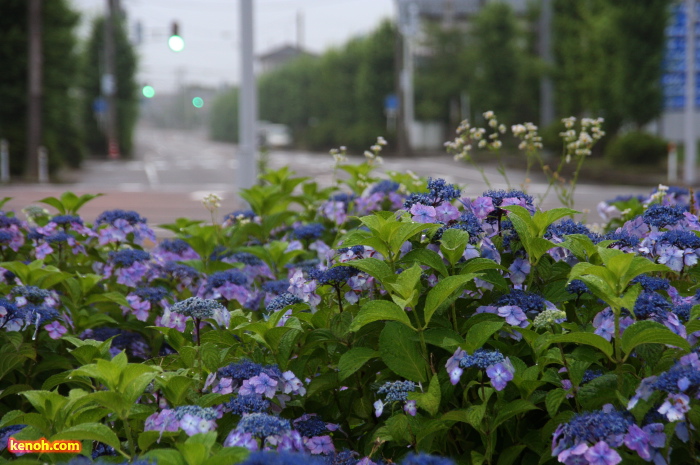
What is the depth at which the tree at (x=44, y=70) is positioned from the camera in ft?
78.1

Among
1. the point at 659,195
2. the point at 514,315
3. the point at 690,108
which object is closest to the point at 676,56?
the point at 690,108

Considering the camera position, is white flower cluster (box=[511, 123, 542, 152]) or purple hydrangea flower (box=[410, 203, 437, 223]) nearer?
purple hydrangea flower (box=[410, 203, 437, 223])

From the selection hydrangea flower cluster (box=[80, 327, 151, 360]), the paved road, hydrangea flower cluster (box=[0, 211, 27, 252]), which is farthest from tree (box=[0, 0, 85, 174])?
hydrangea flower cluster (box=[80, 327, 151, 360])

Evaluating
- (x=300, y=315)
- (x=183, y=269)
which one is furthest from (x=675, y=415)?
(x=183, y=269)

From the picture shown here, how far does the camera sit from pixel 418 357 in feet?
7.18

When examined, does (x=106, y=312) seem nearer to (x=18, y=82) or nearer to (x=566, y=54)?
(x=18, y=82)

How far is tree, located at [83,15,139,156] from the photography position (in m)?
39.2

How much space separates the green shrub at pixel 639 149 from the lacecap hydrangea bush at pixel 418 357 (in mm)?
22853

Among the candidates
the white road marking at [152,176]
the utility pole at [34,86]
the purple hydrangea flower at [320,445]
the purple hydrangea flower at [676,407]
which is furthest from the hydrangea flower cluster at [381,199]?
the utility pole at [34,86]

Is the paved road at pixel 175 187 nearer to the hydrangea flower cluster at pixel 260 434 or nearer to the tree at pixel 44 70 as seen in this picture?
the tree at pixel 44 70

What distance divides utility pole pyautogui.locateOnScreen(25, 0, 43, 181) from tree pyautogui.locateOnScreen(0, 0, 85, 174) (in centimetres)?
112

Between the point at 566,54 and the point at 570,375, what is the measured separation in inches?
1134

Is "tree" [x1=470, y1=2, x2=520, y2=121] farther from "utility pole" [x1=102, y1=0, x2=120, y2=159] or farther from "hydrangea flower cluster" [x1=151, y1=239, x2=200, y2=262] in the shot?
"hydrangea flower cluster" [x1=151, y1=239, x2=200, y2=262]

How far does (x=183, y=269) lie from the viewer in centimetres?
334
